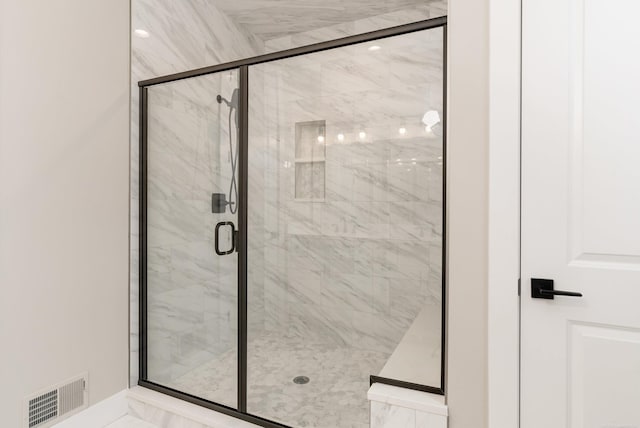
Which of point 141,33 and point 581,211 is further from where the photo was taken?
point 141,33

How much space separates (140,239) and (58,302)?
22.3 inches

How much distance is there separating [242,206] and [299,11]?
1901 millimetres

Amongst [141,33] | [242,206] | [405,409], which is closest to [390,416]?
[405,409]

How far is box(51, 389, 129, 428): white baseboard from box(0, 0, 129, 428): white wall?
46mm

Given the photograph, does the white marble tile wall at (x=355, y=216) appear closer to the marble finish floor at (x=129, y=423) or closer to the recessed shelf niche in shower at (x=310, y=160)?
the recessed shelf niche in shower at (x=310, y=160)

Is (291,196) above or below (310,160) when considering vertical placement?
below

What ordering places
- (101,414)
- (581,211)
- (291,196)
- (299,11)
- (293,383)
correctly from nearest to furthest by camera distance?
1. (581,211)
2. (101,414)
3. (293,383)
4. (291,196)
5. (299,11)

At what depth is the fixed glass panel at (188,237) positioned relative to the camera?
85.5 inches

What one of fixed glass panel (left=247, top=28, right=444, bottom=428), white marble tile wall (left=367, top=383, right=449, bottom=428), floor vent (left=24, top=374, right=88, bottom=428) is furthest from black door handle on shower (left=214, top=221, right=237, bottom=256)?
white marble tile wall (left=367, top=383, right=449, bottom=428)

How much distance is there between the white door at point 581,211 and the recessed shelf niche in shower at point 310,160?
5.46 feet

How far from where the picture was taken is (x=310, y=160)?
277 centimetres

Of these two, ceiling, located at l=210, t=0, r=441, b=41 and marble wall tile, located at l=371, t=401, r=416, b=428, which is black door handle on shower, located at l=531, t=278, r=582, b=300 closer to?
marble wall tile, located at l=371, t=401, r=416, b=428

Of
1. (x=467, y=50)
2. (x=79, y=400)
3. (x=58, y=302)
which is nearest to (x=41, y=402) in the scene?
(x=79, y=400)

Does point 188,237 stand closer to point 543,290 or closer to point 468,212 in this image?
point 468,212
